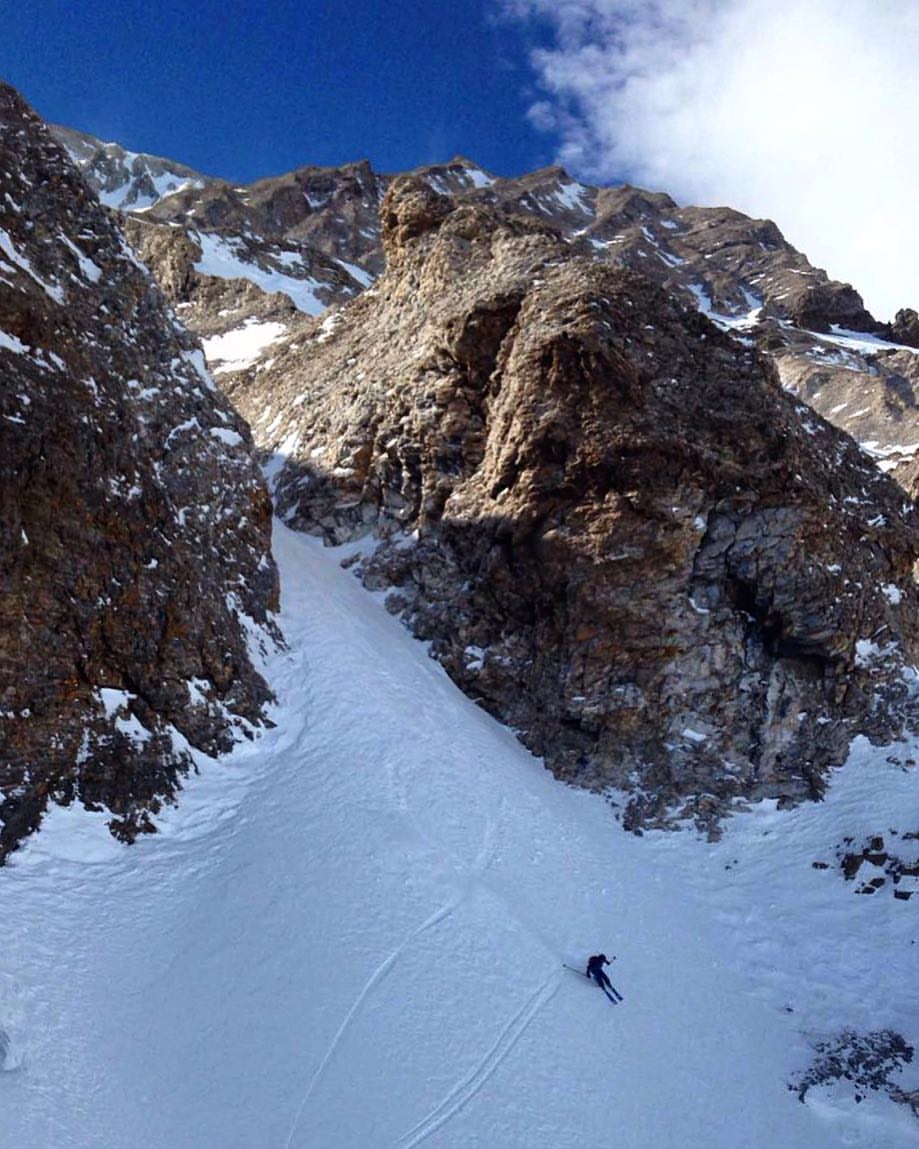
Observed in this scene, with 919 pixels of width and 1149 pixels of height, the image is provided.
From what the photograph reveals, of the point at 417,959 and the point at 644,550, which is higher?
the point at 644,550

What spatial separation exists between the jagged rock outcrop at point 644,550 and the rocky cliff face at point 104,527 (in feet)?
20.9

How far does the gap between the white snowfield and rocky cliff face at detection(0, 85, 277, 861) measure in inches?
37.9

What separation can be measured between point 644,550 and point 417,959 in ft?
38.4

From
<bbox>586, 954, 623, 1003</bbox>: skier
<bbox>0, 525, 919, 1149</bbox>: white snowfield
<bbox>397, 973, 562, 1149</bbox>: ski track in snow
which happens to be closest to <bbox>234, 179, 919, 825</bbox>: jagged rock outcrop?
<bbox>0, 525, 919, 1149</bbox>: white snowfield

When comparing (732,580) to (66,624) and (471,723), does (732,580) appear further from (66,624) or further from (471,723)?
(66,624)

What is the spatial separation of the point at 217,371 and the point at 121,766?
30182mm

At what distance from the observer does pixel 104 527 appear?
16.2m

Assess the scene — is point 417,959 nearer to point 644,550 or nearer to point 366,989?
point 366,989

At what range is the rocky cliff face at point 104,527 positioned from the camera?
47.9 ft

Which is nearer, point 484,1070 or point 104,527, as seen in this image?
point 484,1070

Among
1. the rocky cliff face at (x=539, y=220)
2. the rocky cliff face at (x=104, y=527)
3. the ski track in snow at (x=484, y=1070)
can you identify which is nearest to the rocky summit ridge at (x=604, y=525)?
the rocky cliff face at (x=104, y=527)

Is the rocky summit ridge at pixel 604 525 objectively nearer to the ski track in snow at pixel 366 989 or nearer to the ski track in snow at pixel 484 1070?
the ski track in snow at pixel 366 989

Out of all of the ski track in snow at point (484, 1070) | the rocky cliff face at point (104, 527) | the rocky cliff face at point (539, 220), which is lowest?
the ski track in snow at point (484, 1070)

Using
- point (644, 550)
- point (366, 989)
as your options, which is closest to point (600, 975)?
point (366, 989)
